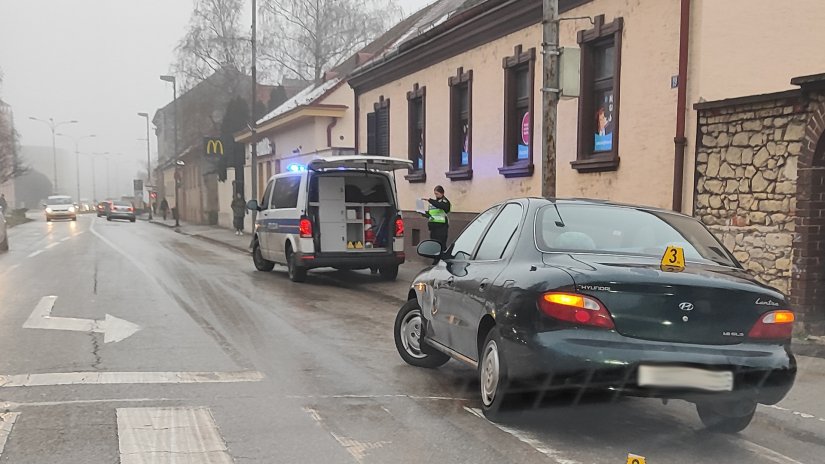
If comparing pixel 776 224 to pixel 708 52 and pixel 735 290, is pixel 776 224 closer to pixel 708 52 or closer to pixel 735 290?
pixel 708 52

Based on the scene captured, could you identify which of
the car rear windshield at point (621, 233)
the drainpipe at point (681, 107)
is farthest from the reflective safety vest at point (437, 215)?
the car rear windshield at point (621, 233)

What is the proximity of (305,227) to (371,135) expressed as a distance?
893 cm

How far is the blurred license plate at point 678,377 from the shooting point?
3912mm

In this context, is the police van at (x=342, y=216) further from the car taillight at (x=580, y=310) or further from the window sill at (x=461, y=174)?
the car taillight at (x=580, y=310)

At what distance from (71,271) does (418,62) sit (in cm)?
924

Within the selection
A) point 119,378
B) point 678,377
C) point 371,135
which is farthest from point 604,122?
point 371,135

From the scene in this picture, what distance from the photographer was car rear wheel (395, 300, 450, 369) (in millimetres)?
6367

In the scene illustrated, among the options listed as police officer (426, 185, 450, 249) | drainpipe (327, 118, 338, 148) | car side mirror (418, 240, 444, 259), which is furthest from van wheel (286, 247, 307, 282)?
drainpipe (327, 118, 338, 148)

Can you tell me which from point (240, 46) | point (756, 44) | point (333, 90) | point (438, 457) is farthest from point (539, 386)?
point (240, 46)

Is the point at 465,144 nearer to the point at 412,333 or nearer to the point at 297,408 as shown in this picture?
the point at 412,333

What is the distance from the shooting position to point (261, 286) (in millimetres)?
12430

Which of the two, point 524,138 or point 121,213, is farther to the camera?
point 121,213

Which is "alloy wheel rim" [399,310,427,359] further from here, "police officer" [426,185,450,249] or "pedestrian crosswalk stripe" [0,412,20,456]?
"police officer" [426,185,450,249]

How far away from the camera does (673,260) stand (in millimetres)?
4266
